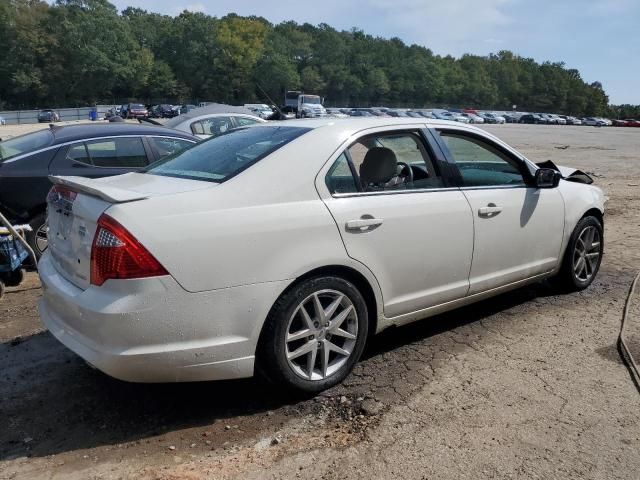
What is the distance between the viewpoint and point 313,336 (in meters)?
3.42

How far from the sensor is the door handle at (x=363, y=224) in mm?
3484

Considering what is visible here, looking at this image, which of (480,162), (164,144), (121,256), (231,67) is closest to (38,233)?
(164,144)

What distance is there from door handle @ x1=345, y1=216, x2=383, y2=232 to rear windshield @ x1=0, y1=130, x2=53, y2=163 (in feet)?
15.2

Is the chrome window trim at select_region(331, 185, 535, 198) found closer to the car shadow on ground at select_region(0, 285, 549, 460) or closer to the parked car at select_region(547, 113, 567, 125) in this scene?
the car shadow on ground at select_region(0, 285, 549, 460)

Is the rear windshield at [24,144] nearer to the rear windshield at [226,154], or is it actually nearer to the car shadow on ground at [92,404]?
the car shadow on ground at [92,404]

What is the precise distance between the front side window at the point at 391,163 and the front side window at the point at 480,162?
234mm

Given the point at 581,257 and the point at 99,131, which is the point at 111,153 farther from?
the point at 581,257

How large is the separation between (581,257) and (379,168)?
2493mm

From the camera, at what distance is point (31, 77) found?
282 ft

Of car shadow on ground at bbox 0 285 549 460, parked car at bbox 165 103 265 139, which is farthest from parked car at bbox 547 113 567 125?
car shadow on ground at bbox 0 285 549 460

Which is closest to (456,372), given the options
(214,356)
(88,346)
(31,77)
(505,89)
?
(214,356)

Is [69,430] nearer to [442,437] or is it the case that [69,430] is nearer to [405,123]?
[442,437]

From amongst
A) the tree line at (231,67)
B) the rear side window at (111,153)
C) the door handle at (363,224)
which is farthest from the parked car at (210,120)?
the tree line at (231,67)

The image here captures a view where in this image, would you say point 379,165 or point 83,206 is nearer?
point 83,206
